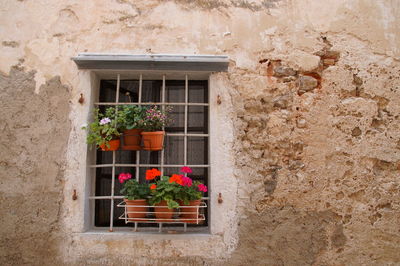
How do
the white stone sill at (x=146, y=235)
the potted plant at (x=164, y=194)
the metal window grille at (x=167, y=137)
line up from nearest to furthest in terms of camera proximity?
1. the potted plant at (x=164, y=194)
2. the white stone sill at (x=146, y=235)
3. the metal window grille at (x=167, y=137)

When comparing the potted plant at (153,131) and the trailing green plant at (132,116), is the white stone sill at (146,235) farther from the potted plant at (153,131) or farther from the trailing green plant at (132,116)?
the trailing green plant at (132,116)

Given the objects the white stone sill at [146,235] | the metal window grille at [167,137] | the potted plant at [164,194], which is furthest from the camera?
the metal window grille at [167,137]

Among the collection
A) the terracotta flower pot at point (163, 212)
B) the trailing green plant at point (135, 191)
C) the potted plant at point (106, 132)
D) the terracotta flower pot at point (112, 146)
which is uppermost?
the potted plant at point (106, 132)

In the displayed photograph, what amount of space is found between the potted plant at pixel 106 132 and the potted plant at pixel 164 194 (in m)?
0.40

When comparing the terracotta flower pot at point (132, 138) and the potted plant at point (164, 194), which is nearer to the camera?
the potted plant at point (164, 194)

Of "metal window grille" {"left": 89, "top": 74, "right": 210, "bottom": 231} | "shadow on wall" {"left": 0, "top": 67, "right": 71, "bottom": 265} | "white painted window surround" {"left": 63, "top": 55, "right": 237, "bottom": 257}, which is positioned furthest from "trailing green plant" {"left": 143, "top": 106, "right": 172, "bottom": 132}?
"shadow on wall" {"left": 0, "top": 67, "right": 71, "bottom": 265}

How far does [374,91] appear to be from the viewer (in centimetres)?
270

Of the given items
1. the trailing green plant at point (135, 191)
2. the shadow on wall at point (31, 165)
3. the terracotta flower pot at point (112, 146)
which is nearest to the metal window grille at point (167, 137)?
the terracotta flower pot at point (112, 146)

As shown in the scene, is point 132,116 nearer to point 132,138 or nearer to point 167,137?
point 132,138

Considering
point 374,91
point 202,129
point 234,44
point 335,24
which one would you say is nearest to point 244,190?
point 202,129

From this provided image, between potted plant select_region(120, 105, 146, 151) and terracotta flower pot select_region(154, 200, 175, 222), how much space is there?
0.50 metres

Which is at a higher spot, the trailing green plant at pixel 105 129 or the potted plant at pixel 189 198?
the trailing green plant at pixel 105 129

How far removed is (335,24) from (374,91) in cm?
66

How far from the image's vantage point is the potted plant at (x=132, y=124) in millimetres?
2520
